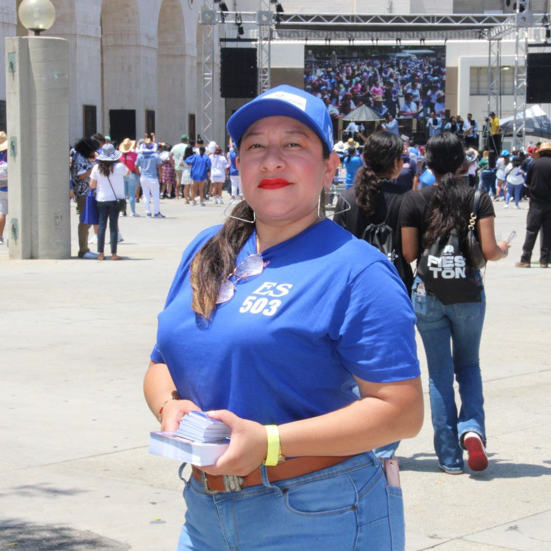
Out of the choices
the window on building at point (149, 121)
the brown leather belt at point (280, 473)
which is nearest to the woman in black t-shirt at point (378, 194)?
the brown leather belt at point (280, 473)

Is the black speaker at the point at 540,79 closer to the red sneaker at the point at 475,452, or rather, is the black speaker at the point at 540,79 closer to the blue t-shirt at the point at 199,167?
the blue t-shirt at the point at 199,167

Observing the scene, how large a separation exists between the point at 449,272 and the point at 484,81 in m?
52.6

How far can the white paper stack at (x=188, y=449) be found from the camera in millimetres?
2168

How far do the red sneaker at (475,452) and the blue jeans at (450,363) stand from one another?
42 mm

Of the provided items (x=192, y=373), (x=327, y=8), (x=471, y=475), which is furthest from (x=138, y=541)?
(x=327, y=8)

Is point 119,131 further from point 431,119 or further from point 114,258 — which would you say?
point 114,258

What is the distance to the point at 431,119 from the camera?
5259cm

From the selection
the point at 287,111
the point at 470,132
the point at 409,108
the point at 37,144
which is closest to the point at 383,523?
the point at 287,111

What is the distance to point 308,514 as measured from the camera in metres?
2.33

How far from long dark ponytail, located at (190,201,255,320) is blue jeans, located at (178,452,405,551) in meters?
0.42

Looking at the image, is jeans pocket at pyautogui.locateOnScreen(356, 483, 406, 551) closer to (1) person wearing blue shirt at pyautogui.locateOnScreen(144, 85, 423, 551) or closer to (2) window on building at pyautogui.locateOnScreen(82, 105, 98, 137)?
(1) person wearing blue shirt at pyautogui.locateOnScreen(144, 85, 423, 551)

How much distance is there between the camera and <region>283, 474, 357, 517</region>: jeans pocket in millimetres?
2332

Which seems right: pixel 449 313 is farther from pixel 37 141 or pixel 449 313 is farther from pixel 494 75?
pixel 494 75

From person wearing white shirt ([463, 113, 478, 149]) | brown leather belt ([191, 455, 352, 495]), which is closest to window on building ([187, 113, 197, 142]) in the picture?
person wearing white shirt ([463, 113, 478, 149])
